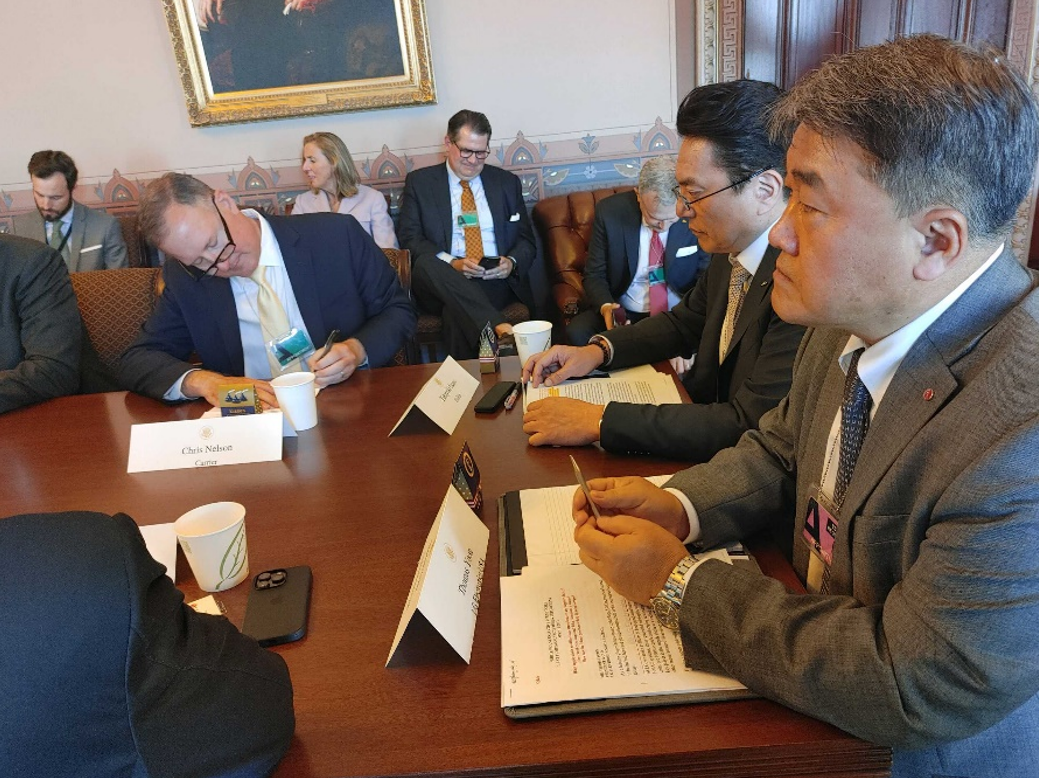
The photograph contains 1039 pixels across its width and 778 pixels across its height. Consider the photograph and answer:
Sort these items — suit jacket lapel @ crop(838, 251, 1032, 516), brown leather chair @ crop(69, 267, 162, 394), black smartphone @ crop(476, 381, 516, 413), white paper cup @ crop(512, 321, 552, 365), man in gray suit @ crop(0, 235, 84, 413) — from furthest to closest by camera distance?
1. brown leather chair @ crop(69, 267, 162, 394)
2. man in gray suit @ crop(0, 235, 84, 413)
3. white paper cup @ crop(512, 321, 552, 365)
4. black smartphone @ crop(476, 381, 516, 413)
5. suit jacket lapel @ crop(838, 251, 1032, 516)

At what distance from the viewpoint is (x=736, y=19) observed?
13.6 feet

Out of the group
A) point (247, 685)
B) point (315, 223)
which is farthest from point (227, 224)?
point (247, 685)

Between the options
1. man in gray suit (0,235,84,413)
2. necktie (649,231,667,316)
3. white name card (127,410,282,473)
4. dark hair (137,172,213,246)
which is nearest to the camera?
white name card (127,410,282,473)

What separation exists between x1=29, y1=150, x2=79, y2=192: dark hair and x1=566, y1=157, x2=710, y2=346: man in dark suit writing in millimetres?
2994

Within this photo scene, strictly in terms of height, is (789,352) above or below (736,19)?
below

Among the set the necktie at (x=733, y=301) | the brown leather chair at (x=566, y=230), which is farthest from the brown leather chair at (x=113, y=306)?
the necktie at (x=733, y=301)

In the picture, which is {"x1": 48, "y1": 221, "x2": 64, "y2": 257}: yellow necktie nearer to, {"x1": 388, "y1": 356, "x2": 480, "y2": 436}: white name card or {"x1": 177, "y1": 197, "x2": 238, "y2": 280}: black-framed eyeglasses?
{"x1": 177, "y1": 197, "x2": 238, "y2": 280}: black-framed eyeglasses

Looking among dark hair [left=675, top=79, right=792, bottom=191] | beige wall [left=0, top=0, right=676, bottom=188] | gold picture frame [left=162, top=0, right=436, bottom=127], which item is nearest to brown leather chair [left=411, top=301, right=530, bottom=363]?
beige wall [left=0, top=0, right=676, bottom=188]

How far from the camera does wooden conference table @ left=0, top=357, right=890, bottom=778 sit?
76cm

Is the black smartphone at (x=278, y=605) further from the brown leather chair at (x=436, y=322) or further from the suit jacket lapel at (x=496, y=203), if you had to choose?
the suit jacket lapel at (x=496, y=203)

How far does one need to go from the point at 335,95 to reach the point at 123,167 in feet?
4.55

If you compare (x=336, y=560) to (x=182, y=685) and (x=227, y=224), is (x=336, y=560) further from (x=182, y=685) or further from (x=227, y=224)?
(x=227, y=224)

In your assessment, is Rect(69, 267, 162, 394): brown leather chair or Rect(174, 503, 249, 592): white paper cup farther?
Rect(69, 267, 162, 394): brown leather chair

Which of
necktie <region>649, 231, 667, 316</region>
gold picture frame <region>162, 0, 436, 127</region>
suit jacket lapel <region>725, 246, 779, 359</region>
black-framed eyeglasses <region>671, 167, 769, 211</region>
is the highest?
gold picture frame <region>162, 0, 436, 127</region>
